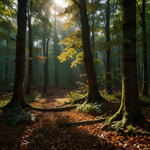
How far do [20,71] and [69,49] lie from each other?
3.84 meters

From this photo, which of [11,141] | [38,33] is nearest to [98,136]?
[11,141]

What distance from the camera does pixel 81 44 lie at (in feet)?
25.2

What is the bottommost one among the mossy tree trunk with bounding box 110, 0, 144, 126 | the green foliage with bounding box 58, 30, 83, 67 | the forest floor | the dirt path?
the dirt path

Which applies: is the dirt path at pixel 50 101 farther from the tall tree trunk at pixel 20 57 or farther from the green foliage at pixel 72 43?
the green foliage at pixel 72 43

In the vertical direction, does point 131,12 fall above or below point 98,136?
above

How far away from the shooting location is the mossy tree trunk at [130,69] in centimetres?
350

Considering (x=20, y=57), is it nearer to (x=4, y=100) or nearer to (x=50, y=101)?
(x=4, y=100)

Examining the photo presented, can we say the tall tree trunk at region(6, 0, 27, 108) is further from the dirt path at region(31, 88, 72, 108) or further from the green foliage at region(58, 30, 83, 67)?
the green foliage at region(58, 30, 83, 67)

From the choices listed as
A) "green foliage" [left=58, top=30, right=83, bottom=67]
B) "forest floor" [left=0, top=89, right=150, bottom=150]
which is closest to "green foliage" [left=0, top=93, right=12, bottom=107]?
"forest floor" [left=0, top=89, right=150, bottom=150]

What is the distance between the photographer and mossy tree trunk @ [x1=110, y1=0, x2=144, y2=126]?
350 cm

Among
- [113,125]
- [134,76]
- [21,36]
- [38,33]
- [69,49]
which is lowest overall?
[113,125]

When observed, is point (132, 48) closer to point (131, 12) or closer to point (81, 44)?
point (131, 12)

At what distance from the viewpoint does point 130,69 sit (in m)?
3.52

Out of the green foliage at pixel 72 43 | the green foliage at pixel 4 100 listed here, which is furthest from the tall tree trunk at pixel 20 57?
the green foliage at pixel 72 43
